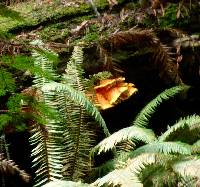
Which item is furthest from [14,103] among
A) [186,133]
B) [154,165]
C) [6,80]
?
[186,133]

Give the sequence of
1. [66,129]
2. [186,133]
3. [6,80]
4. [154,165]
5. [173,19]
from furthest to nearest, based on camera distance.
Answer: [173,19] < [66,129] < [186,133] < [154,165] < [6,80]

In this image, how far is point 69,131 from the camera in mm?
4145

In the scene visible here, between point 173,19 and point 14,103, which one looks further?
point 173,19

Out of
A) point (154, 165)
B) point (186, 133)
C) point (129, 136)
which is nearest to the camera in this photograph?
point (154, 165)

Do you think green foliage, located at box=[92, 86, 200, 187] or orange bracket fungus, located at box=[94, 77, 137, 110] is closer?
green foliage, located at box=[92, 86, 200, 187]

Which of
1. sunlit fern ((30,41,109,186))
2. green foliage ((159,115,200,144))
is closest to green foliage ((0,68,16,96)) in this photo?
sunlit fern ((30,41,109,186))

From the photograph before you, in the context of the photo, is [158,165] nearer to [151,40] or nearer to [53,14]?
[151,40]

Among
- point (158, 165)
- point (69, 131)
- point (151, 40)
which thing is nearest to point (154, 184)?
point (158, 165)

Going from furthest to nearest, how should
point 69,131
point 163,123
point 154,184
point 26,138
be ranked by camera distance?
point 163,123, point 26,138, point 69,131, point 154,184

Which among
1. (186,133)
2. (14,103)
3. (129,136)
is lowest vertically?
(186,133)

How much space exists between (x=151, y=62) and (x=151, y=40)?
0.50 meters

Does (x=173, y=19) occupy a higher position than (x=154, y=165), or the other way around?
(x=173, y=19)

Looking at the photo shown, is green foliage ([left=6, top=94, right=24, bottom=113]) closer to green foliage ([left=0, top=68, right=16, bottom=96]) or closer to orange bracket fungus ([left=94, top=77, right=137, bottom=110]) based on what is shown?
green foliage ([left=0, top=68, right=16, bottom=96])

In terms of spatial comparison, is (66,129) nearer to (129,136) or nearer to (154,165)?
(129,136)
